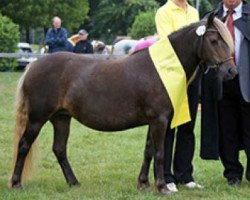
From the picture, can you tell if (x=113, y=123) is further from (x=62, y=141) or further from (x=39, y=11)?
(x=39, y=11)

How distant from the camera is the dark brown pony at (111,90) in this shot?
6598 millimetres

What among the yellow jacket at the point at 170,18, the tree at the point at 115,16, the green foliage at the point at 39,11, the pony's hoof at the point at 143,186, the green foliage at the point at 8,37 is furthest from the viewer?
the tree at the point at 115,16

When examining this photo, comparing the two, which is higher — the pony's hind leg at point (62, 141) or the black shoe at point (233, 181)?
the pony's hind leg at point (62, 141)

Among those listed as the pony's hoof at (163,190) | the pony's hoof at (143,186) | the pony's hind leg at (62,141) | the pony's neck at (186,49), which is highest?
the pony's neck at (186,49)

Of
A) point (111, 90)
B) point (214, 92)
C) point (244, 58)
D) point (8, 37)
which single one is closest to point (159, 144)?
point (111, 90)

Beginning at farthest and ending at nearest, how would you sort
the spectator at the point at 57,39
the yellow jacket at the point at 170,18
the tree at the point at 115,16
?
the tree at the point at 115,16 < the spectator at the point at 57,39 < the yellow jacket at the point at 170,18

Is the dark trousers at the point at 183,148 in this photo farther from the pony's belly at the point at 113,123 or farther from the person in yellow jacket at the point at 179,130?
the pony's belly at the point at 113,123

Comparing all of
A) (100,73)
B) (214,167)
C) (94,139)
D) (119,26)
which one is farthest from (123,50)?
(119,26)

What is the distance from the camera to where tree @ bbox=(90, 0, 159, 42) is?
48.5m

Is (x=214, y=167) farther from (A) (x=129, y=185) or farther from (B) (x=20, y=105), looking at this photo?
(B) (x=20, y=105)

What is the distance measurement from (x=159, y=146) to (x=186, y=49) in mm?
1097

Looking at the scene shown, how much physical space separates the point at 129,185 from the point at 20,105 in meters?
1.60

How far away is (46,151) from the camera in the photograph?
9.62 metres

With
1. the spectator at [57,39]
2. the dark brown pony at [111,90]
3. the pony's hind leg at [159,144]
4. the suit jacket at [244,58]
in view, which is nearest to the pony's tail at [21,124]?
the dark brown pony at [111,90]
